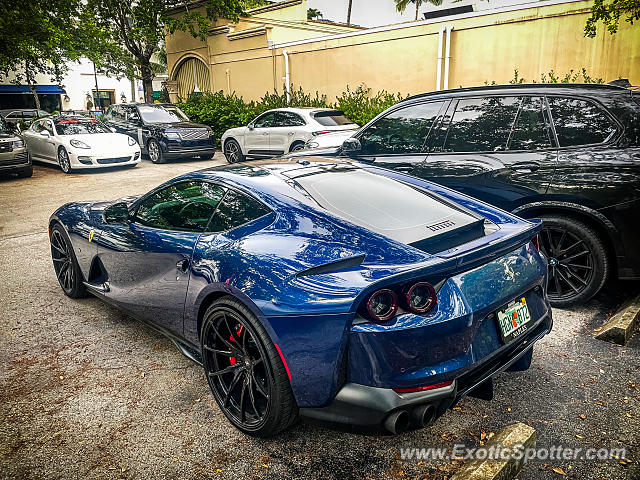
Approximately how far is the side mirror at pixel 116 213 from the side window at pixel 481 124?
9.90ft

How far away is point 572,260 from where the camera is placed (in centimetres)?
444

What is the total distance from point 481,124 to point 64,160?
12.1 metres

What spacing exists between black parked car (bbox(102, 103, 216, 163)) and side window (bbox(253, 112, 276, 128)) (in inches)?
83.9

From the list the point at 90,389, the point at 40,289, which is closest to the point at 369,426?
the point at 90,389

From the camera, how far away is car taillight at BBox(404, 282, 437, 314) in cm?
230

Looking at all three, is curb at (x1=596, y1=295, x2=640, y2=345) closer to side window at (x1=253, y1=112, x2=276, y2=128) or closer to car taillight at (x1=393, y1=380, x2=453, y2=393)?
car taillight at (x1=393, y1=380, x2=453, y2=393)

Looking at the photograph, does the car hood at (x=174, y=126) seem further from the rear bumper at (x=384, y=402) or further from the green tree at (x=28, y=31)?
the rear bumper at (x=384, y=402)

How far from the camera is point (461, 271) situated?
2.48m

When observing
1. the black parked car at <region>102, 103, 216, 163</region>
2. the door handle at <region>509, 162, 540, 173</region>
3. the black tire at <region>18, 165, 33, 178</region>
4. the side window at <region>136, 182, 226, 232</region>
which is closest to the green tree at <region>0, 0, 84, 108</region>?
the black parked car at <region>102, 103, 216, 163</region>

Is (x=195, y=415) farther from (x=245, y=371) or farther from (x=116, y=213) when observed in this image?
(x=116, y=213)

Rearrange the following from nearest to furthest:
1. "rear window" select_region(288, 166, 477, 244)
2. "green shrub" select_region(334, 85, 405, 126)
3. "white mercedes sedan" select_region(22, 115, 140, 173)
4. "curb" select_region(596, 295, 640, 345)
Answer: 1. "rear window" select_region(288, 166, 477, 244)
2. "curb" select_region(596, 295, 640, 345)
3. "white mercedes sedan" select_region(22, 115, 140, 173)
4. "green shrub" select_region(334, 85, 405, 126)

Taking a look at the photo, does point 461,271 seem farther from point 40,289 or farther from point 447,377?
point 40,289

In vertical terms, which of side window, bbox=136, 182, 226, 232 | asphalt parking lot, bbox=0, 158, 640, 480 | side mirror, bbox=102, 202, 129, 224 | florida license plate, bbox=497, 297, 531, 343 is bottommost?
asphalt parking lot, bbox=0, 158, 640, 480

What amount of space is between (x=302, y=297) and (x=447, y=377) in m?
0.75
